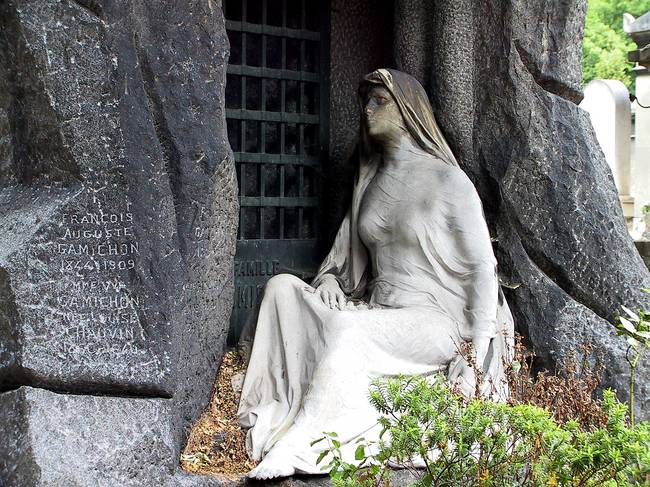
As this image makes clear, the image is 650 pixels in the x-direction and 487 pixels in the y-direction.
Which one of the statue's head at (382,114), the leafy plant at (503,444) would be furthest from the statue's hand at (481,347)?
the leafy plant at (503,444)

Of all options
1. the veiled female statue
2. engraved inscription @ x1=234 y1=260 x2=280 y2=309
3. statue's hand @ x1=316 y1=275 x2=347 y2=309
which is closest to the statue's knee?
the veiled female statue

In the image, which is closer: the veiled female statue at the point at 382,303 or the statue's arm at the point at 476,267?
the veiled female statue at the point at 382,303

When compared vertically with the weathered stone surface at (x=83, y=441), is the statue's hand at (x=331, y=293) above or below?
above

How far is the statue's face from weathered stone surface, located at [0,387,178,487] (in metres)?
1.95

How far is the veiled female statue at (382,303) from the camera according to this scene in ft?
18.2

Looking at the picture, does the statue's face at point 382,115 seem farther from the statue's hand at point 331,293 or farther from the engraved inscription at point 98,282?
the engraved inscription at point 98,282

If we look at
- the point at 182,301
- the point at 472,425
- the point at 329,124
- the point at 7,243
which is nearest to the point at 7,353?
the point at 7,243

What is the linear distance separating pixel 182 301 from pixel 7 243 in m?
0.85

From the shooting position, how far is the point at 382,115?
20.8 feet

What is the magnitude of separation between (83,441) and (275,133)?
258cm

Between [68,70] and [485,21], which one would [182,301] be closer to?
[68,70]

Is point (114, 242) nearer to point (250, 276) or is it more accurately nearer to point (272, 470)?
point (272, 470)

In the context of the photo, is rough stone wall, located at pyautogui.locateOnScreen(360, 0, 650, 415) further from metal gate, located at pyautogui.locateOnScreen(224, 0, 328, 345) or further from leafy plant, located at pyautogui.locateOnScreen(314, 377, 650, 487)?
leafy plant, located at pyautogui.locateOnScreen(314, 377, 650, 487)

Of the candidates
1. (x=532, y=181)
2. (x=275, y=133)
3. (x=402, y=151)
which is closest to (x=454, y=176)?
(x=402, y=151)
